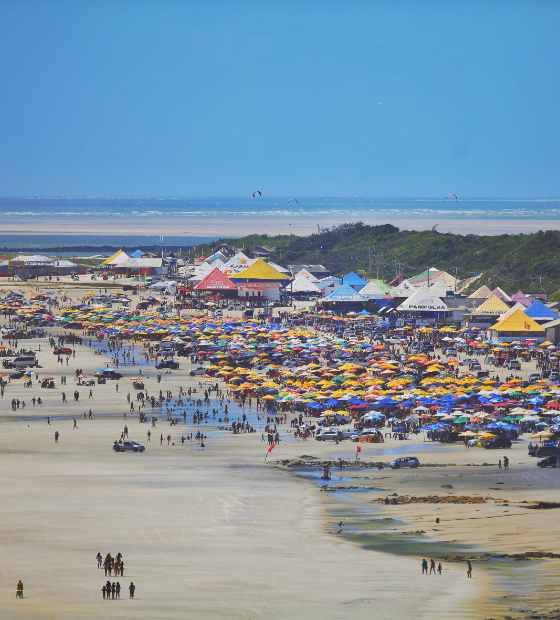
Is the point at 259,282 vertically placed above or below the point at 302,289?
above

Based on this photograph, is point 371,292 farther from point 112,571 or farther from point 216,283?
point 112,571

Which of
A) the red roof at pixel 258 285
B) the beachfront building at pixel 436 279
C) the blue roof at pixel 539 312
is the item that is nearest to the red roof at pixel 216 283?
the red roof at pixel 258 285

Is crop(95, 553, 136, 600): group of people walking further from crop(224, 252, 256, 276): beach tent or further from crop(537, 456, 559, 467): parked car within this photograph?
crop(224, 252, 256, 276): beach tent

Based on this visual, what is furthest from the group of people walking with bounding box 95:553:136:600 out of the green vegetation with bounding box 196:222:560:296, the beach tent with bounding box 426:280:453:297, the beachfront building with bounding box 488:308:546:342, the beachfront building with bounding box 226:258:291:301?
the green vegetation with bounding box 196:222:560:296

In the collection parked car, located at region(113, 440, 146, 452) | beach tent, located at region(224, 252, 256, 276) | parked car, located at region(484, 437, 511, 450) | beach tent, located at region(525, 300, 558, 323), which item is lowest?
parked car, located at region(113, 440, 146, 452)

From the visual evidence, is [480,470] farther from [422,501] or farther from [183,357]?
[183,357]

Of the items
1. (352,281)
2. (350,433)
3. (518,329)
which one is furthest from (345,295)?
(350,433)

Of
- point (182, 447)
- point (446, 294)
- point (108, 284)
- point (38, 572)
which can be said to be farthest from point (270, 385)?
point (108, 284)
